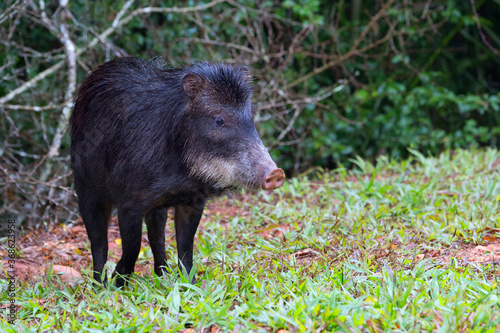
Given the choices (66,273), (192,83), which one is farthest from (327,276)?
(66,273)

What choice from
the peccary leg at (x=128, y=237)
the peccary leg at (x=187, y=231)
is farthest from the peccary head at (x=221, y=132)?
the peccary leg at (x=128, y=237)

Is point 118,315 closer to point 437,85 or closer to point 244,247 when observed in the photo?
point 244,247

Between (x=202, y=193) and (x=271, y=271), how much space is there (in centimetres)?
64

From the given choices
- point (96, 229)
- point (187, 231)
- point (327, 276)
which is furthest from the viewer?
point (96, 229)

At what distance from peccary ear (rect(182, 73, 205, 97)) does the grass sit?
3.63 feet

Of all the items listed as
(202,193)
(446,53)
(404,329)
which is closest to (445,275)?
(404,329)

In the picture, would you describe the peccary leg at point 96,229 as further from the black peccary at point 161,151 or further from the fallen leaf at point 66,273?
the fallen leaf at point 66,273

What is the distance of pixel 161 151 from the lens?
354 centimetres

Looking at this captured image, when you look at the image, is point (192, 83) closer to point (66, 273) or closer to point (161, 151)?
point (161, 151)

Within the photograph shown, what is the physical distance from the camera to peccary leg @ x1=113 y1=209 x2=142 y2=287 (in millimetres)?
3520

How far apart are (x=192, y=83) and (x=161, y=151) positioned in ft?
1.50

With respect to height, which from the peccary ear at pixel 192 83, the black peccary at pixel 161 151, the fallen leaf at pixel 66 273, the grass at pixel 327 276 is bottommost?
the fallen leaf at pixel 66 273

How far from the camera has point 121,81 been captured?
3.88 meters

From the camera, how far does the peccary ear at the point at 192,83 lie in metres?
3.53
